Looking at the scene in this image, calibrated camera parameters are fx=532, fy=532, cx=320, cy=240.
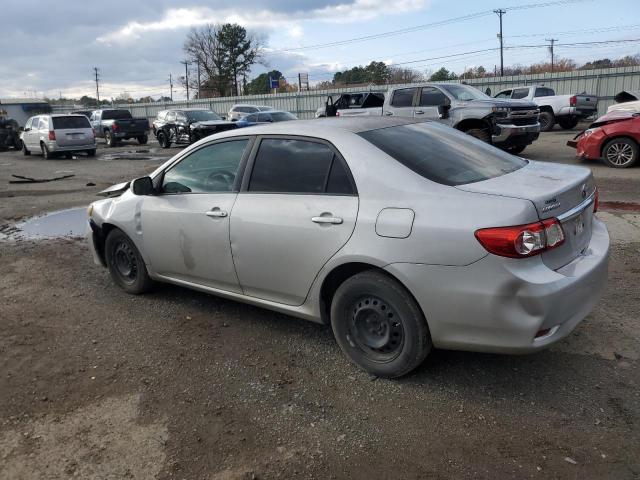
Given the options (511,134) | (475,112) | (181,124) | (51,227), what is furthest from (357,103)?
(51,227)

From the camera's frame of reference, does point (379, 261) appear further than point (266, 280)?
No

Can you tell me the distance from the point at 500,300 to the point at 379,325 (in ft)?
2.68

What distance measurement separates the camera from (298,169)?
372cm

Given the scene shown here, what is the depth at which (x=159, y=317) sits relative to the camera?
4.59 meters

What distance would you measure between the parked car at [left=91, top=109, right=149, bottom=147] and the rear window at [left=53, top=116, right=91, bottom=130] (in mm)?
4688

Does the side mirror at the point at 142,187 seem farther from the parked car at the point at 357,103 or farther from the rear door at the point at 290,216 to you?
the parked car at the point at 357,103

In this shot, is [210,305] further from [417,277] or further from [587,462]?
[587,462]

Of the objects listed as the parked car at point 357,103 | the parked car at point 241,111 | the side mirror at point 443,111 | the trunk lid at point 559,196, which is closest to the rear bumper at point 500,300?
the trunk lid at point 559,196

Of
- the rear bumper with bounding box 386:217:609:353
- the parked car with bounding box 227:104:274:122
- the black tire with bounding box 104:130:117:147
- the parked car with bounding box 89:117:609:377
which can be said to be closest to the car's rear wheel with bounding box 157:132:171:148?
the parked car with bounding box 227:104:274:122

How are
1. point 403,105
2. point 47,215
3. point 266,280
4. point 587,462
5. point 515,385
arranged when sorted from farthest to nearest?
point 403,105
point 47,215
point 266,280
point 515,385
point 587,462

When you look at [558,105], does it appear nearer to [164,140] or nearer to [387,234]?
[164,140]

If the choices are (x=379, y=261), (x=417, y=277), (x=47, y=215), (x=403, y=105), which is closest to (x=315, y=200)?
(x=379, y=261)

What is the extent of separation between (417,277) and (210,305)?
238cm

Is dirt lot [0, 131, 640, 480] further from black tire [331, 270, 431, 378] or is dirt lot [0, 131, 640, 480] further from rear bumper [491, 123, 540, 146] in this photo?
rear bumper [491, 123, 540, 146]
